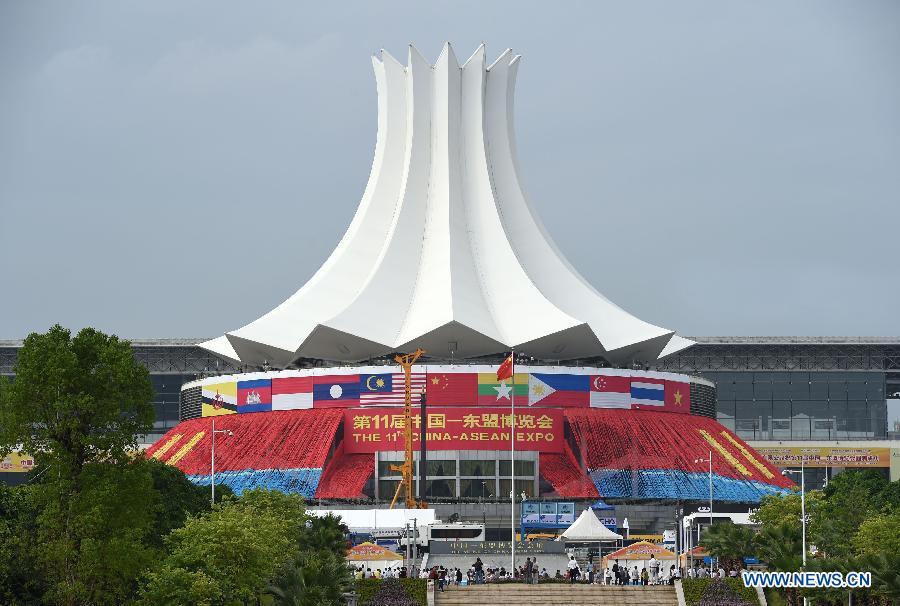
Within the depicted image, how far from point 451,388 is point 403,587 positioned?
111ft

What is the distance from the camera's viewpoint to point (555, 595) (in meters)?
53.1

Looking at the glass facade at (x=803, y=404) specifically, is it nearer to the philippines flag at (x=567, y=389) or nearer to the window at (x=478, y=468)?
the philippines flag at (x=567, y=389)

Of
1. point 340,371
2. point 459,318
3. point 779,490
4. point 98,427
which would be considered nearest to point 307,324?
point 340,371

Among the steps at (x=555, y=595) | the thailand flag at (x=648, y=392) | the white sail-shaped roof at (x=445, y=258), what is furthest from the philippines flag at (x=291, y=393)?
the steps at (x=555, y=595)

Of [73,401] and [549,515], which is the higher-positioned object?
[73,401]

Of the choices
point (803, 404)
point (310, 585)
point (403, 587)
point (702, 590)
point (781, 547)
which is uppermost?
point (803, 404)

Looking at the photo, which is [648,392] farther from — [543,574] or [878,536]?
[543,574]

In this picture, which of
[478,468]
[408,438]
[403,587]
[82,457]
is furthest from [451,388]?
[82,457]

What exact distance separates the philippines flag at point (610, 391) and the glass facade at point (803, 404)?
4024 centimetres

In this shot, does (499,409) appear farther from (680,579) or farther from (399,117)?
(680,579)

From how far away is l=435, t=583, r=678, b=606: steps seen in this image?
52.6 metres

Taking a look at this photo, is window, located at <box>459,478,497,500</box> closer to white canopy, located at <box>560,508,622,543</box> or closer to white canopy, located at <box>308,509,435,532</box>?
white canopy, located at <box>308,509,435,532</box>

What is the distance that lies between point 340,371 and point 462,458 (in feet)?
26.6

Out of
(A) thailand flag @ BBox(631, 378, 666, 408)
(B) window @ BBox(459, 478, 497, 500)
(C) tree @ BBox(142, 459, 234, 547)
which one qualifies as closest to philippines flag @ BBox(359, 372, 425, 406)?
(B) window @ BBox(459, 478, 497, 500)
